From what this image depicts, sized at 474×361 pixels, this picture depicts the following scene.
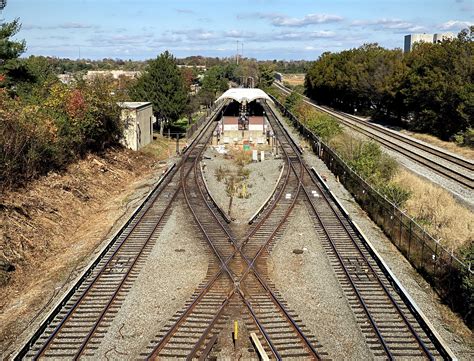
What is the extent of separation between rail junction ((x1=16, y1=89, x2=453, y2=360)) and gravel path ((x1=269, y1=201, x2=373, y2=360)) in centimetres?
24

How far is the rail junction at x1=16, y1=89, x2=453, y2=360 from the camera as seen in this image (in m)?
12.4

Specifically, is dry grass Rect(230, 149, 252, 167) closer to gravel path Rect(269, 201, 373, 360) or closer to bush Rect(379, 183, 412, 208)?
bush Rect(379, 183, 412, 208)

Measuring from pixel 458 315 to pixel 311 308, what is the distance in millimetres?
4189

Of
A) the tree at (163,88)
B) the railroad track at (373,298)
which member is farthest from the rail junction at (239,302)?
the tree at (163,88)

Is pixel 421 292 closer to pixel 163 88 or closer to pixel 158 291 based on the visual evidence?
pixel 158 291

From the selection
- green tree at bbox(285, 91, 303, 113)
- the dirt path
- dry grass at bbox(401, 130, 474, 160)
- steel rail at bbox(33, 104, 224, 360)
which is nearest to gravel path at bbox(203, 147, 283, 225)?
steel rail at bbox(33, 104, 224, 360)

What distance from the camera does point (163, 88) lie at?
49.8m

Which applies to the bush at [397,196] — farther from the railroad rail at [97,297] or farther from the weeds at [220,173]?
the railroad rail at [97,297]

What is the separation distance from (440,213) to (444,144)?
2602 centimetres

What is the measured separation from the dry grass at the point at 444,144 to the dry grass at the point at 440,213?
13934 millimetres

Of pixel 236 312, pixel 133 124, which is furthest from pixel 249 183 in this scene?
pixel 236 312

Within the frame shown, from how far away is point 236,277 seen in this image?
1661 cm

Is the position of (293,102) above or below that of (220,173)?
above

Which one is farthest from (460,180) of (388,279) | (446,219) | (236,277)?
(236,277)
